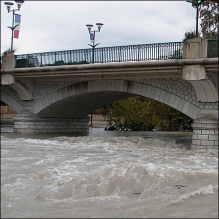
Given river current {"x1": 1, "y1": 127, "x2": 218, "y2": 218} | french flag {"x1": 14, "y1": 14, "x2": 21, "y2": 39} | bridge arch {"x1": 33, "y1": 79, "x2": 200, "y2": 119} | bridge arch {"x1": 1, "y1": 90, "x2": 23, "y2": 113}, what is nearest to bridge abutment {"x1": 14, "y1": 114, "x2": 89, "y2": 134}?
bridge arch {"x1": 33, "y1": 79, "x2": 200, "y2": 119}

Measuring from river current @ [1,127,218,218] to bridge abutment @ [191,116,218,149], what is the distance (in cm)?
207

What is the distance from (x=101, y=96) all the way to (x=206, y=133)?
7.07 meters

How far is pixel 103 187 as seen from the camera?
831 centimetres

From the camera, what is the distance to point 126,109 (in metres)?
27.0

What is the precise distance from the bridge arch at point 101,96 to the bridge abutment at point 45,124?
0.37 meters

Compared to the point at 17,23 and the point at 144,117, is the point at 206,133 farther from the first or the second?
the point at 144,117

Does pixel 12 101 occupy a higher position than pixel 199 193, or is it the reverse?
pixel 12 101

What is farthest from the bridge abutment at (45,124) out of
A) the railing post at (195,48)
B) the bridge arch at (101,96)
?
the railing post at (195,48)

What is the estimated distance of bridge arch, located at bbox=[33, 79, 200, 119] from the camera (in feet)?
51.2

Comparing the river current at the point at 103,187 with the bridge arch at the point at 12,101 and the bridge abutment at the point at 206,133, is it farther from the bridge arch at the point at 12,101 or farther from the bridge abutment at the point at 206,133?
the bridge arch at the point at 12,101

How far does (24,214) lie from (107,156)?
6.24 metres

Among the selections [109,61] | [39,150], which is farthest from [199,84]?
[39,150]

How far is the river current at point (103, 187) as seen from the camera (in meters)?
6.86

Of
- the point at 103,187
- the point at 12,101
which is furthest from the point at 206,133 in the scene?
the point at 12,101
